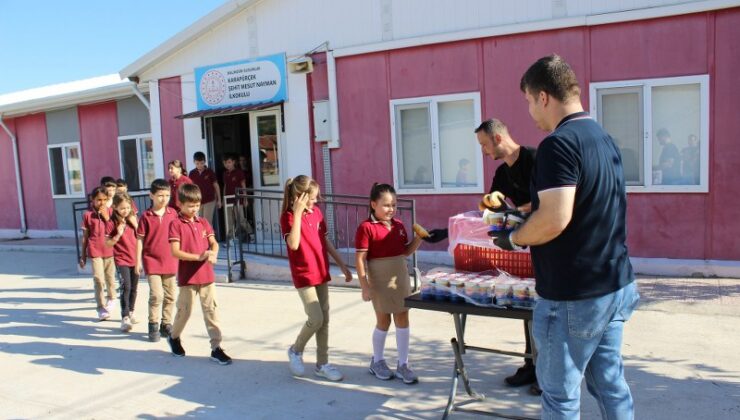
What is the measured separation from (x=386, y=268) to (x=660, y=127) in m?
5.07

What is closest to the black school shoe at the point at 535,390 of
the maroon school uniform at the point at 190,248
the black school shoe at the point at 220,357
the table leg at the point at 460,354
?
the table leg at the point at 460,354

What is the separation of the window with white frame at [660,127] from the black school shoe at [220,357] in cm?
555

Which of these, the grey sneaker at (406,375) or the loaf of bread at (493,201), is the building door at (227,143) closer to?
the grey sneaker at (406,375)

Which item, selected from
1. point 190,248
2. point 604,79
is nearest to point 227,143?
point 190,248

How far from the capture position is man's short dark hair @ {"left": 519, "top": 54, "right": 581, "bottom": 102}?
107 inches

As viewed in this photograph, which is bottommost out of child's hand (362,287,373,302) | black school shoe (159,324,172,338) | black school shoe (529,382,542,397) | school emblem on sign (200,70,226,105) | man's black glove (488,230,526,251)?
black school shoe (529,382,542,397)

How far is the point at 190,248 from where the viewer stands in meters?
5.43

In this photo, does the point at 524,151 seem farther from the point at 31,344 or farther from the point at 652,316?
the point at 31,344

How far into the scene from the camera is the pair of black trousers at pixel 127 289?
6.70 metres

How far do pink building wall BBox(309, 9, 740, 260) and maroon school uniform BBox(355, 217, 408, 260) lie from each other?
14.3ft

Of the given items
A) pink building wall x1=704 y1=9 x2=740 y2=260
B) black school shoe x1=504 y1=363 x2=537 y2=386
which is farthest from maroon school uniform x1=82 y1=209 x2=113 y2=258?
pink building wall x1=704 y1=9 x2=740 y2=260

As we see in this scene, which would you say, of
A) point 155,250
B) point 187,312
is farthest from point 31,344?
point 187,312

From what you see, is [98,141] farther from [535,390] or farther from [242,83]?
[535,390]

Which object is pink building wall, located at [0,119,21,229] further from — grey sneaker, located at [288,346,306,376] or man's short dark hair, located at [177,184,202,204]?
grey sneaker, located at [288,346,306,376]
